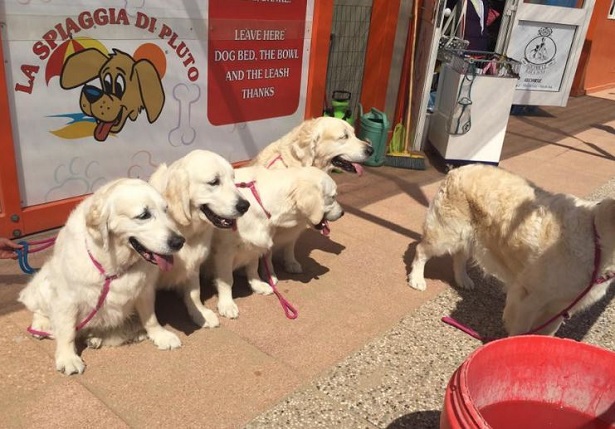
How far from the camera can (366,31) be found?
793 cm

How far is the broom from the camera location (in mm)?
8242

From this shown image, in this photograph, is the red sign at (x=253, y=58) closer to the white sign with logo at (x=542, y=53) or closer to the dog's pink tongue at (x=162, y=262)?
the dog's pink tongue at (x=162, y=262)

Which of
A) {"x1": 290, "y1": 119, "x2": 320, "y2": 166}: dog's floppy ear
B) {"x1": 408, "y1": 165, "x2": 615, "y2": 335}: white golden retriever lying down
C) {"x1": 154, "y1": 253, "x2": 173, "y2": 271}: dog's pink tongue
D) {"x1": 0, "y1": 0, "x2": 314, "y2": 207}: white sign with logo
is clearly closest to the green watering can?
{"x1": 0, "y1": 0, "x2": 314, "y2": 207}: white sign with logo

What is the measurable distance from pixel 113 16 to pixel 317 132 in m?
2.15

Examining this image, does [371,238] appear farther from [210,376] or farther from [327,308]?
[210,376]

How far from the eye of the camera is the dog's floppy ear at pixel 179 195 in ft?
11.2

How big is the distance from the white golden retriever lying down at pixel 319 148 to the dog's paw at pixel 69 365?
8.05ft

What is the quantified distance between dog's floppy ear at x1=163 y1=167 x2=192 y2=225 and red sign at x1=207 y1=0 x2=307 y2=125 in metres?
2.61

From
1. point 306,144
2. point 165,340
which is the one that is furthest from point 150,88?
point 165,340

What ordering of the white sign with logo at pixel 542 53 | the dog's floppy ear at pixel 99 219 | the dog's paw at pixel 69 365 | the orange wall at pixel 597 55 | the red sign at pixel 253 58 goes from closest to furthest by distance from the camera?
the dog's floppy ear at pixel 99 219
the dog's paw at pixel 69 365
the red sign at pixel 253 58
the white sign with logo at pixel 542 53
the orange wall at pixel 597 55

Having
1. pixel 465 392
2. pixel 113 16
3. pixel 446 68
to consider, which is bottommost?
pixel 465 392

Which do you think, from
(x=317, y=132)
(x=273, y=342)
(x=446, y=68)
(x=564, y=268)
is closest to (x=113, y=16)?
(x=317, y=132)

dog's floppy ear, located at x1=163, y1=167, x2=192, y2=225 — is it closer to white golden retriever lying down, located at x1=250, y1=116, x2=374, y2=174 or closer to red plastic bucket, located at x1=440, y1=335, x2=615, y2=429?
white golden retriever lying down, located at x1=250, y1=116, x2=374, y2=174

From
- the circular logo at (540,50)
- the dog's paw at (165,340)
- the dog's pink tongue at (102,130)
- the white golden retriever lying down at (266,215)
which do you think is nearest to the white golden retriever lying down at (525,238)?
the white golden retriever lying down at (266,215)
